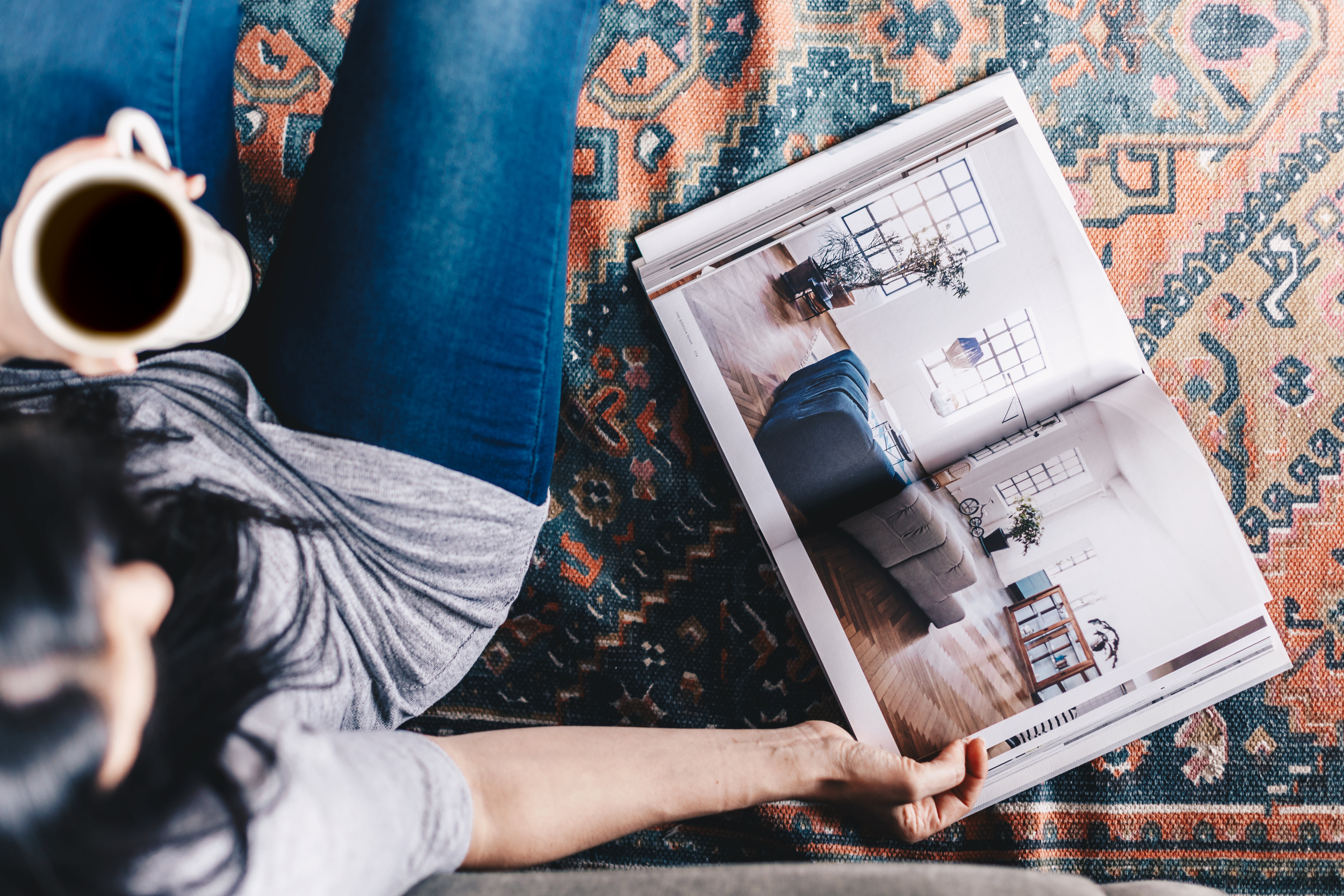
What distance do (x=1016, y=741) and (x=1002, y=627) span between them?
11 centimetres

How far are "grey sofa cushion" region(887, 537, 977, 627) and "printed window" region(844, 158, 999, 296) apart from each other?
272 mm

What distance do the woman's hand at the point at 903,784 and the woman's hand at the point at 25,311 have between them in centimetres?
66

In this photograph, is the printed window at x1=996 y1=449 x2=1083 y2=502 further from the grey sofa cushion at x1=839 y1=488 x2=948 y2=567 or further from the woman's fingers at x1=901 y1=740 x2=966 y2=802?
the woman's fingers at x1=901 y1=740 x2=966 y2=802

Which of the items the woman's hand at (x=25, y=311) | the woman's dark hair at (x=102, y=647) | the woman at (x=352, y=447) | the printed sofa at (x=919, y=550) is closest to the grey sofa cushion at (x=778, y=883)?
the woman at (x=352, y=447)

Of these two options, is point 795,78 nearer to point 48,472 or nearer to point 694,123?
point 694,123

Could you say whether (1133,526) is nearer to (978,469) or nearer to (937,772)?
(978,469)

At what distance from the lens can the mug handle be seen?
0.46 m

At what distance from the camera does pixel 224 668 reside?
0.42 meters

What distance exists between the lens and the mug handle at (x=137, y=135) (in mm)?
463

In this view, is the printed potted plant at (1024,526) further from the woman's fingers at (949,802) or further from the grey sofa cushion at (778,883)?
the grey sofa cushion at (778,883)

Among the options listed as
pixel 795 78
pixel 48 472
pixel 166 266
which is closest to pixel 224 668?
pixel 48 472

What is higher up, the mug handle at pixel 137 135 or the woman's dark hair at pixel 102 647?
the mug handle at pixel 137 135

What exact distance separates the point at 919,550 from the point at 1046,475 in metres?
0.15

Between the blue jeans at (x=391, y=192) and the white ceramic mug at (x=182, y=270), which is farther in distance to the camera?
the blue jeans at (x=391, y=192)
